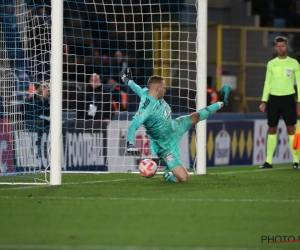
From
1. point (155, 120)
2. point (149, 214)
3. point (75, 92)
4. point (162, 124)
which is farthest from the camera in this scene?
point (75, 92)

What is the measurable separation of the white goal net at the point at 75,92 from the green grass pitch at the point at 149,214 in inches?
58.2

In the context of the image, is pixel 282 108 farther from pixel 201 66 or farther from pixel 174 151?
pixel 174 151

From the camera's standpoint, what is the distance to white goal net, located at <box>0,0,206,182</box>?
1407cm

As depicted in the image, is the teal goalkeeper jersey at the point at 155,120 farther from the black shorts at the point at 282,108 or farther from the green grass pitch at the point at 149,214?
the black shorts at the point at 282,108

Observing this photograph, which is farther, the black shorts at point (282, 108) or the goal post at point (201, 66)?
the black shorts at point (282, 108)

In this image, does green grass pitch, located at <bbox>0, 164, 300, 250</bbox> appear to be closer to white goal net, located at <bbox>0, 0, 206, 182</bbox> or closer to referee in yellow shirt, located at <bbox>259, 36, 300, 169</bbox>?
white goal net, located at <bbox>0, 0, 206, 182</bbox>

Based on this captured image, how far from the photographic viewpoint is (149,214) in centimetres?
896

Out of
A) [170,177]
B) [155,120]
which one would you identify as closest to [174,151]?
[170,177]

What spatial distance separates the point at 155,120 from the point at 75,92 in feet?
16.1

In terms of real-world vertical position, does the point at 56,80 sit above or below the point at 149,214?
above

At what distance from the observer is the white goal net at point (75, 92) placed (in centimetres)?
1407

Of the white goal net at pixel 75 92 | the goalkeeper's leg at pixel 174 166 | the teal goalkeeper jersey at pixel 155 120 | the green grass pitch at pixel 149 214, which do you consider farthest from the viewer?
the white goal net at pixel 75 92

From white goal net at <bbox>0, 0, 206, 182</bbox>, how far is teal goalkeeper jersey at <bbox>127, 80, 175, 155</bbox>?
1201mm

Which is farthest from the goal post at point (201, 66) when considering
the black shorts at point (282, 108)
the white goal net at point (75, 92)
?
the black shorts at point (282, 108)
